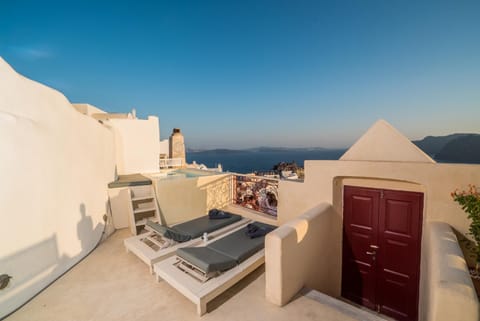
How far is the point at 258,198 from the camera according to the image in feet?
23.3

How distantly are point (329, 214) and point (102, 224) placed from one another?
6.14 m

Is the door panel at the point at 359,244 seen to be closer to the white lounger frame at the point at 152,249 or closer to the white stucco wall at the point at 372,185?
the white stucco wall at the point at 372,185

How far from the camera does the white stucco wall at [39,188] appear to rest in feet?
9.39

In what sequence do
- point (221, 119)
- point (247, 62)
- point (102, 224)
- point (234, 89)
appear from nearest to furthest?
point (102, 224) → point (247, 62) → point (234, 89) → point (221, 119)

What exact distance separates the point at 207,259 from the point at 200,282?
14.0 inches

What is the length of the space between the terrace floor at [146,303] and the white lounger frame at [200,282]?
0.26 metres

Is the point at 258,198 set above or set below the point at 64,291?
above

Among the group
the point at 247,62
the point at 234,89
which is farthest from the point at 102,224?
the point at 234,89

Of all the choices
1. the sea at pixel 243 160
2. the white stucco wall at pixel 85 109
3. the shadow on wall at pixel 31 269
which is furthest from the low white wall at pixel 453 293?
the sea at pixel 243 160

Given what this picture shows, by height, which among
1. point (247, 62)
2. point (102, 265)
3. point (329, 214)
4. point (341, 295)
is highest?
point (247, 62)

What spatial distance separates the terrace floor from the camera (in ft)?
9.36

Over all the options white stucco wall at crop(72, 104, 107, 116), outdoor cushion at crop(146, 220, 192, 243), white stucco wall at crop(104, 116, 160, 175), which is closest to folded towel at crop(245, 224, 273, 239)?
outdoor cushion at crop(146, 220, 192, 243)

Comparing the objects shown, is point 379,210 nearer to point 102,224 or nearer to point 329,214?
point 329,214

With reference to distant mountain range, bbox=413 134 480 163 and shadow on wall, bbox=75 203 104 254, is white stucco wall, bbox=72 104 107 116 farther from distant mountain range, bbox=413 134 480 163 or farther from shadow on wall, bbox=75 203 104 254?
distant mountain range, bbox=413 134 480 163
